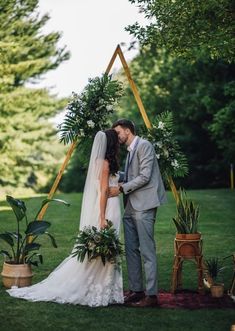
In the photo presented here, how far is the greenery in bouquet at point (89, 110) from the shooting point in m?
7.45

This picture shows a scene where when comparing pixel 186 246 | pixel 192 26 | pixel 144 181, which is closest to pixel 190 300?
pixel 186 246

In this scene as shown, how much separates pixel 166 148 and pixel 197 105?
19.7m

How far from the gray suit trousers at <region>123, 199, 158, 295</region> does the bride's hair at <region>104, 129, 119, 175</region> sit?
429mm

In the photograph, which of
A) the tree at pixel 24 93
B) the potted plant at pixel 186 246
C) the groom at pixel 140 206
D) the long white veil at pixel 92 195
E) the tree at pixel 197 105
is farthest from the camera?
the tree at pixel 24 93

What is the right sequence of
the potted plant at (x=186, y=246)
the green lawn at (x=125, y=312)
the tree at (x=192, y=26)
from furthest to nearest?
the tree at (x=192, y=26) → the potted plant at (x=186, y=246) → the green lawn at (x=125, y=312)

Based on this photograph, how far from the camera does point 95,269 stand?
258 inches

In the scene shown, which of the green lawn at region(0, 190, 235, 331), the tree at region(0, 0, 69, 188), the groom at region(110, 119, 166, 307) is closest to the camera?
the green lawn at region(0, 190, 235, 331)

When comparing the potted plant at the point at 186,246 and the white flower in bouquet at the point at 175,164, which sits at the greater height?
the white flower in bouquet at the point at 175,164

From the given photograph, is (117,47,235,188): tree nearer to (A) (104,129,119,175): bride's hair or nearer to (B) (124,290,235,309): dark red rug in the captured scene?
(B) (124,290,235,309): dark red rug

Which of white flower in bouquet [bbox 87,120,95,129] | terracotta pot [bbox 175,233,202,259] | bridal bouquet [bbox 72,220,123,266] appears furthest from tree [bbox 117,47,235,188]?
bridal bouquet [bbox 72,220,123,266]

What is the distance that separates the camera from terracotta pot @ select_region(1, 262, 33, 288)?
6.96 meters

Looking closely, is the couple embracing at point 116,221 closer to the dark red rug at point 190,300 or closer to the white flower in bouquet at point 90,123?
the dark red rug at point 190,300

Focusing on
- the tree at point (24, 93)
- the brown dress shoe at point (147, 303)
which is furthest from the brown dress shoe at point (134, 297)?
the tree at point (24, 93)

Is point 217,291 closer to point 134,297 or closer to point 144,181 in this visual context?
point 134,297
